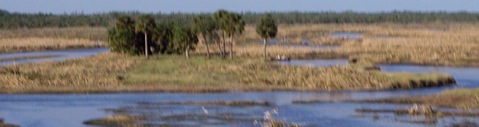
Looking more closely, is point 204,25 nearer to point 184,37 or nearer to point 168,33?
point 184,37

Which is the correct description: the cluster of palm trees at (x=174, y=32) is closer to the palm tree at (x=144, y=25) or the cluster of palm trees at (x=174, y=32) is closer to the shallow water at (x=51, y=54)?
the palm tree at (x=144, y=25)

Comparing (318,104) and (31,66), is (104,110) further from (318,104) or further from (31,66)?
(31,66)

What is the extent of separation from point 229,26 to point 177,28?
165 inches

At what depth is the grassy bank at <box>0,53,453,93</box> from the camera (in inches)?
2581

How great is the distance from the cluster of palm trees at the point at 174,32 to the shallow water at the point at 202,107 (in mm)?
25250

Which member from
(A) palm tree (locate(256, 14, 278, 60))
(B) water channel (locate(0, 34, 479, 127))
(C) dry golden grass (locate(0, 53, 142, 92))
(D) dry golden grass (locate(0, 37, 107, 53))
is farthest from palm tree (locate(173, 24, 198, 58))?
(D) dry golden grass (locate(0, 37, 107, 53))

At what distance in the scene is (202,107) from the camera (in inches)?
2120

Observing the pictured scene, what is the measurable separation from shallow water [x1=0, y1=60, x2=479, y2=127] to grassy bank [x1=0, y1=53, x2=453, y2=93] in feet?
5.77

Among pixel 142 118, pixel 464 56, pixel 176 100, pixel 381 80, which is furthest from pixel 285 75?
pixel 464 56

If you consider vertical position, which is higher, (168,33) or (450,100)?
(450,100)

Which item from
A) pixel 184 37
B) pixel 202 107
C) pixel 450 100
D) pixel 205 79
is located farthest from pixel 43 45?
pixel 450 100

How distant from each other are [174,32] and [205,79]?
2287 centimetres

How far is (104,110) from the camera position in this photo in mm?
53312

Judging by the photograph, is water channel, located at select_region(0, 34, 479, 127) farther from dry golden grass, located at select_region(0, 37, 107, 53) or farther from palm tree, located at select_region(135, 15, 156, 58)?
dry golden grass, located at select_region(0, 37, 107, 53)
